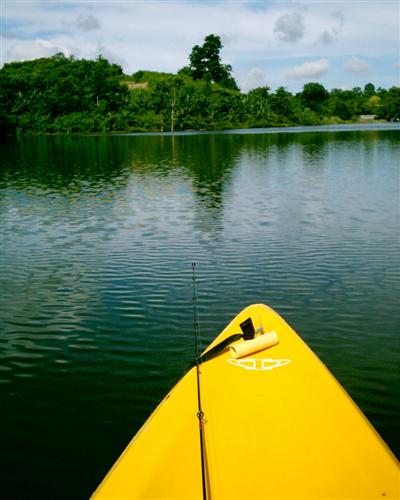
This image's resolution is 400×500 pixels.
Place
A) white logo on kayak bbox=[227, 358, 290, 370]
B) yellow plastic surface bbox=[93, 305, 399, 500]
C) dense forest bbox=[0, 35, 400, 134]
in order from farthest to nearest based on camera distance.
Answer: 1. dense forest bbox=[0, 35, 400, 134]
2. white logo on kayak bbox=[227, 358, 290, 370]
3. yellow plastic surface bbox=[93, 305, 399, 500]

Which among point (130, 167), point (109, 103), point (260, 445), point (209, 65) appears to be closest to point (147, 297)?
point (260, 445)

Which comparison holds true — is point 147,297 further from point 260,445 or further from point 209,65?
point 209,65

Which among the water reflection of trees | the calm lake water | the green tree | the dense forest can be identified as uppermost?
the green tree

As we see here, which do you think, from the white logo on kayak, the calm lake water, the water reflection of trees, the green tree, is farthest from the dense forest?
the white logo on kayak

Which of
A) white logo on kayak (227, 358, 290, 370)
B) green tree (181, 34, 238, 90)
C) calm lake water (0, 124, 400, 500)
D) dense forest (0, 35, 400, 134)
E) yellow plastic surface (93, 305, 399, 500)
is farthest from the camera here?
green tree (181, 34, 238, 90)

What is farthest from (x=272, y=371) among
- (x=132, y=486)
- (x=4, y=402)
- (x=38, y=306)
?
(x=38, y=306)

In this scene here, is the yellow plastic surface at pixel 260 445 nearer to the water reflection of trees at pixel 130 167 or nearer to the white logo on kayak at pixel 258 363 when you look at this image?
the white logo on kayak at pixel 258 363

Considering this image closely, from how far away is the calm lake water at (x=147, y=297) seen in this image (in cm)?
853

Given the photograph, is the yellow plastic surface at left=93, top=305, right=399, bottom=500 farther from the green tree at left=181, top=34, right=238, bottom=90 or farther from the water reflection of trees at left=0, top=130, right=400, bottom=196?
the green tree at left=181, top=34, right=238, bottom=90

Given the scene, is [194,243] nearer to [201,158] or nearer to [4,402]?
[4,402]

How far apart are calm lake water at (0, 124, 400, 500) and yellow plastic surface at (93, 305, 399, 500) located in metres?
1.56

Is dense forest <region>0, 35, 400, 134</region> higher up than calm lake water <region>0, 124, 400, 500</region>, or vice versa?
dense forest <region>0, 35, 400, 134</region>

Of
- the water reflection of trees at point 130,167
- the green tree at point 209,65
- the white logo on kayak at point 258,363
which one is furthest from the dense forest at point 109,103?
the white logo on kayak at point 258,363

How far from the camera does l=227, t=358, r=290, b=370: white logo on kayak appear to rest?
8141 mm
